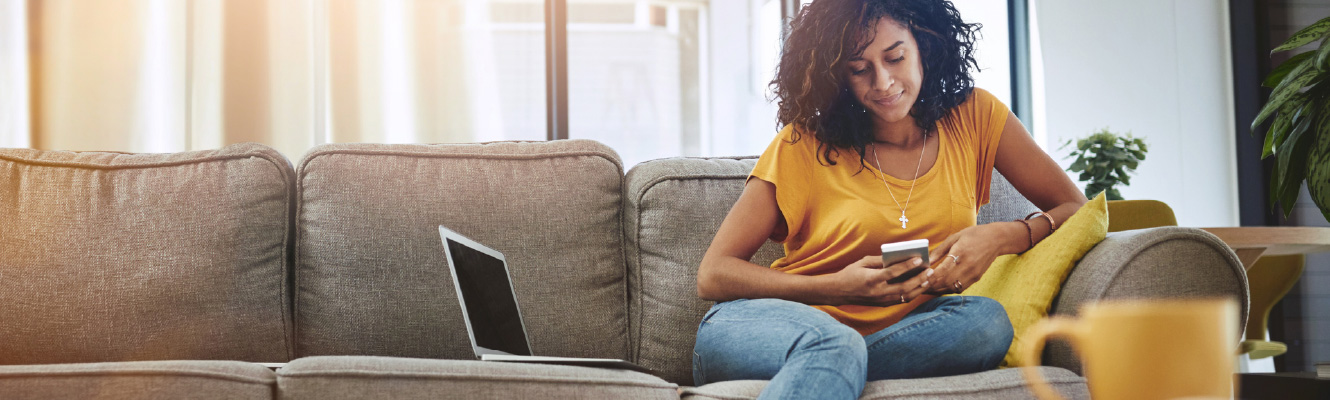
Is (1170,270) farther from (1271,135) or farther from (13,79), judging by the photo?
(13,79)

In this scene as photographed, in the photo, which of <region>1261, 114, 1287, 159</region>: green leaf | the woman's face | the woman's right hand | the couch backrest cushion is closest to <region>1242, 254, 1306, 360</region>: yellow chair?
<region>1261, 114, 1287, 159</region>: green leaf

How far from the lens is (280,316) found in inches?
57.4

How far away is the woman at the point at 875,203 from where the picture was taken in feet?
3.68

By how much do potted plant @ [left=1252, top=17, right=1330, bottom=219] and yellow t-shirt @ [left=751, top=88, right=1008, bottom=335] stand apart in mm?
470

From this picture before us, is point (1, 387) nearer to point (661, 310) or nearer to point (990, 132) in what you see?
point (661, 310)

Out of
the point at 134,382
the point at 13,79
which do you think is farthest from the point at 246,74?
the point at 134,382

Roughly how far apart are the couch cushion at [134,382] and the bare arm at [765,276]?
0.62 metres

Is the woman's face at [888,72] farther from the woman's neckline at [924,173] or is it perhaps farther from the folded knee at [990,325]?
the folded knee at [990,325]

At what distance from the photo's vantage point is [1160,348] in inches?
18.2

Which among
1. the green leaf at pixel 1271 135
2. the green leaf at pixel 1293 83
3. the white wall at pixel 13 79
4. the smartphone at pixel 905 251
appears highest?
the white wall at pixel 13 79

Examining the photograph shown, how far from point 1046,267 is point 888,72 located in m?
0.38

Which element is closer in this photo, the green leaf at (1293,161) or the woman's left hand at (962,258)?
the woman's left hand at (962,258)

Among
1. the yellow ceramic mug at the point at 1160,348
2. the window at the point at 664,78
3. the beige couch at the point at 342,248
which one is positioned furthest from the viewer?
the window at the point at 664,78

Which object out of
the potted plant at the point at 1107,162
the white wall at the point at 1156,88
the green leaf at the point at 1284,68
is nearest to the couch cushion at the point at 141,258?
the green leaf at the point at 1284,68
